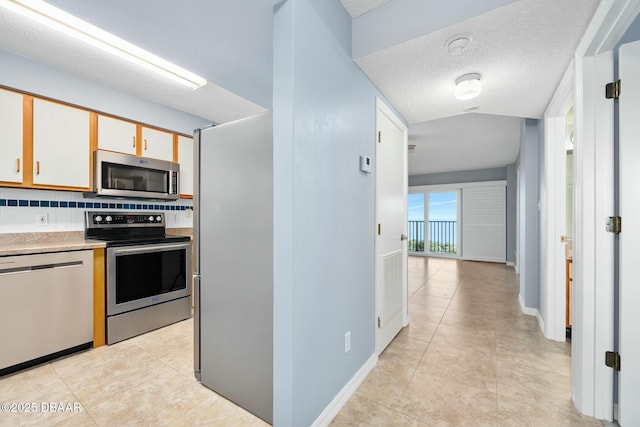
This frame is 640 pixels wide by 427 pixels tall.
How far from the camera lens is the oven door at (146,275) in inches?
98.1

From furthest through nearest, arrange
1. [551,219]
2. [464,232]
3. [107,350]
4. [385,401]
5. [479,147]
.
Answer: [464,232] → [479,147] → [551,219] → [107,350] → [385,401]

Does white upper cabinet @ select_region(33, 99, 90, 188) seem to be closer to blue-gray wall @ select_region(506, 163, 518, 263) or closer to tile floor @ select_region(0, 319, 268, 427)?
tile floor @ select_region(0, 319, 268, 427)

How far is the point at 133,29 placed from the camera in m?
1.84

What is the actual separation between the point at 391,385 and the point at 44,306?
2710mm

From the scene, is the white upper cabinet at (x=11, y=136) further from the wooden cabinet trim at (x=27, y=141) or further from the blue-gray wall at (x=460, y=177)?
the blue-gray wall at (x=460, y=177)

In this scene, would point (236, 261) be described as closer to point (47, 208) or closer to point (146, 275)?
point (146, 275)

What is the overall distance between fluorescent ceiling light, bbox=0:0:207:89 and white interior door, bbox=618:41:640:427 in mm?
3062

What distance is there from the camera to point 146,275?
8.97 ft

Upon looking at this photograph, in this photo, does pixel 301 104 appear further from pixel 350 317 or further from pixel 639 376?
pixel 639 376

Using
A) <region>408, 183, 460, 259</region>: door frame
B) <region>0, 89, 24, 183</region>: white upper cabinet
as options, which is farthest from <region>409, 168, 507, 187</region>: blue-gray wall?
<region>0, 89, 24, 183</region>: white upper cabinet

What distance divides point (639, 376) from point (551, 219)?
4.93 feet

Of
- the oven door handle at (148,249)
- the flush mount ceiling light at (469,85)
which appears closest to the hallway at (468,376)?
the flush mount ceiling light at (469,85)

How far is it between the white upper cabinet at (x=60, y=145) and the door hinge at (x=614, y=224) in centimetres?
404

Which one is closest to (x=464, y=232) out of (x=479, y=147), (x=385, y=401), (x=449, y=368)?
(x=479, y=147)
